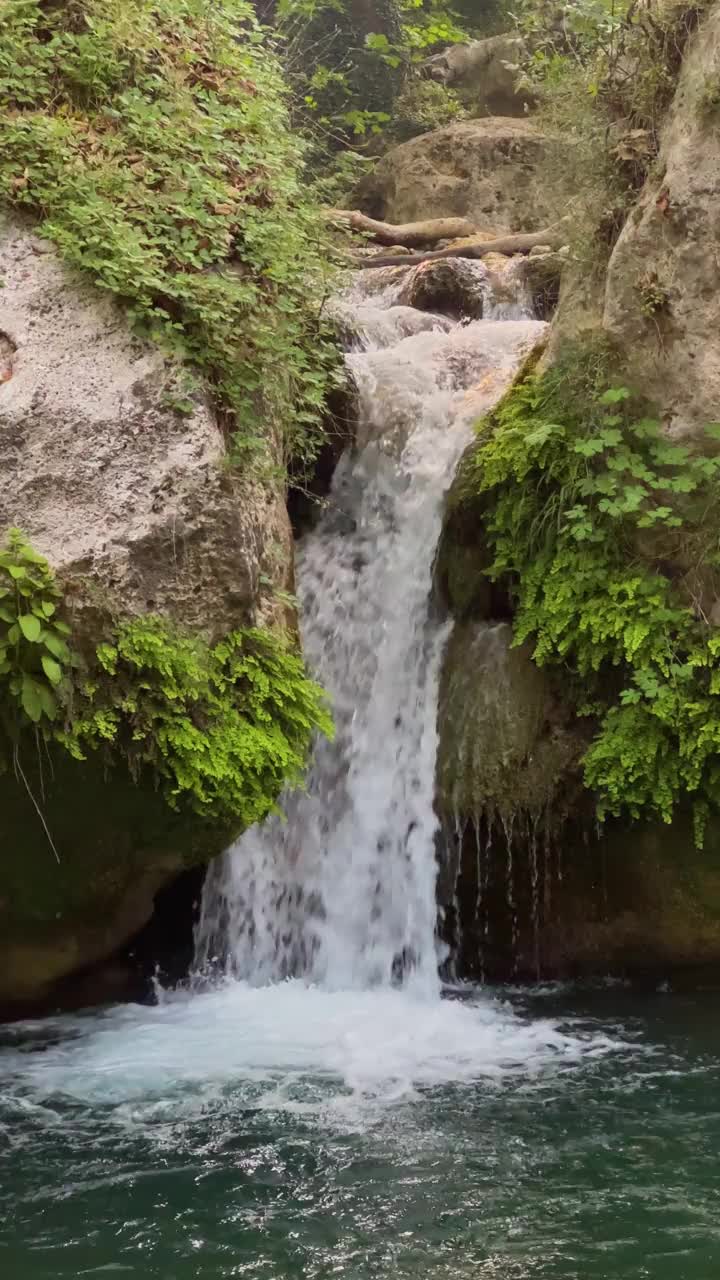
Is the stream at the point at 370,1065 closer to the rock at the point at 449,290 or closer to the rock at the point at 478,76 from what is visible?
the rock at the point at 449,290

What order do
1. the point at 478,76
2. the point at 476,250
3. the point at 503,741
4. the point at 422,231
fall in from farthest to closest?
the point at 478,76, the point at 422,231, the point at 476,250, the point at 503,741

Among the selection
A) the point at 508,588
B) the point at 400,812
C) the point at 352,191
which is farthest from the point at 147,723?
the point at 352,191

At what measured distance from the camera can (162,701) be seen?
218 inches

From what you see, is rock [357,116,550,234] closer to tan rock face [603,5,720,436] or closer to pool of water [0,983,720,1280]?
tan rock face [603,5,720,436]

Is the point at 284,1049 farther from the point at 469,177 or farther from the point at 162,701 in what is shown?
the point at 469,177

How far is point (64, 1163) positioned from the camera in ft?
15.1

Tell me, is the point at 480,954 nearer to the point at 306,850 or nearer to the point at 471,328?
the point at 306,850

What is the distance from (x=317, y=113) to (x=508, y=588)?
12.0 m

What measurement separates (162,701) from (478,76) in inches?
648

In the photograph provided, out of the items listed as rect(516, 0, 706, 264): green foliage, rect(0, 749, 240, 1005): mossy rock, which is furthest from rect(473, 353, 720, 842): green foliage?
rect(0, 749, 240, 1005): mossy rock

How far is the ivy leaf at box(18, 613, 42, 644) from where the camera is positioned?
5.00 m

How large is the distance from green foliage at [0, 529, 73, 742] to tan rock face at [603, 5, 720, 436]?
375 centimetres

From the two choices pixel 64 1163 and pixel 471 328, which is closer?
pixel 64 1163

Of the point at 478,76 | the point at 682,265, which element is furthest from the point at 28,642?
the point at 478,76
